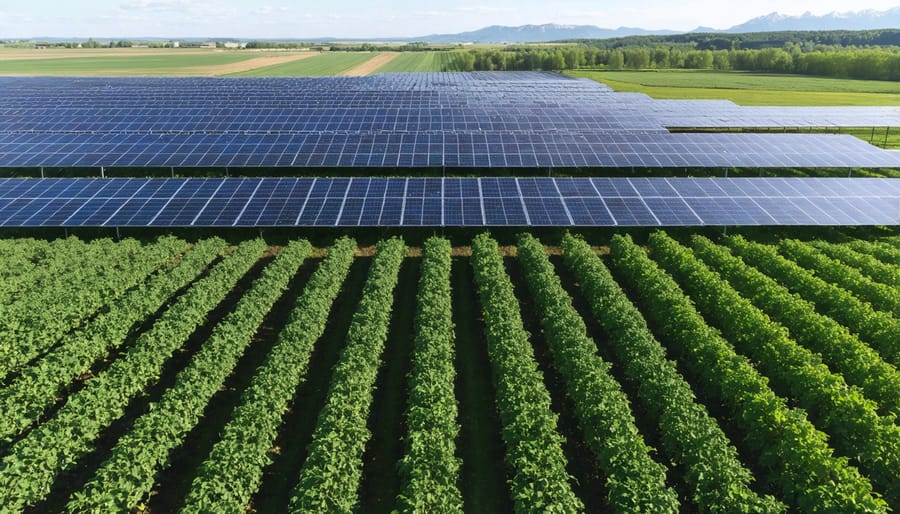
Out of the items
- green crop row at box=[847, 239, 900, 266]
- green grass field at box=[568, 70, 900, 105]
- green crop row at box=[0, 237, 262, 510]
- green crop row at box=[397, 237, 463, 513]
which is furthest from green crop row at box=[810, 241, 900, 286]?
green grass field at box=[568, 70, 900, 105]

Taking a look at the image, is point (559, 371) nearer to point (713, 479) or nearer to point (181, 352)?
point (713, 479)

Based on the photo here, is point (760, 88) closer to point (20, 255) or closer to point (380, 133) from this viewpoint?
point (380, 133)

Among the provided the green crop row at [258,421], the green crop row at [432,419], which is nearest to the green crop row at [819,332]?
the green crop row at [432,419]

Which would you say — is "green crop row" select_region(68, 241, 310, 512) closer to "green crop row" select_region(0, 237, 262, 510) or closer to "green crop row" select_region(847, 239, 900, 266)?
"green crop row" select_region(0, 237, 262, 510)

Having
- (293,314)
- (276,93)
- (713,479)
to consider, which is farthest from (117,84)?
(713,479)

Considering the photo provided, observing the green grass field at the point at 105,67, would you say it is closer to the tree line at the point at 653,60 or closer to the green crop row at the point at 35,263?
the tree line at the point at 653,60

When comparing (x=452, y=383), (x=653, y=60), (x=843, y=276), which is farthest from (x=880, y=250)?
A: (x=653, y=60)

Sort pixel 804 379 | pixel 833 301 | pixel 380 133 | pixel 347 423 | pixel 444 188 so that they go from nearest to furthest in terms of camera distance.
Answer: pixel 347 423 → pixel 804 379 → pixel 833 301 → pixel 444 188 → pixel 380 133
